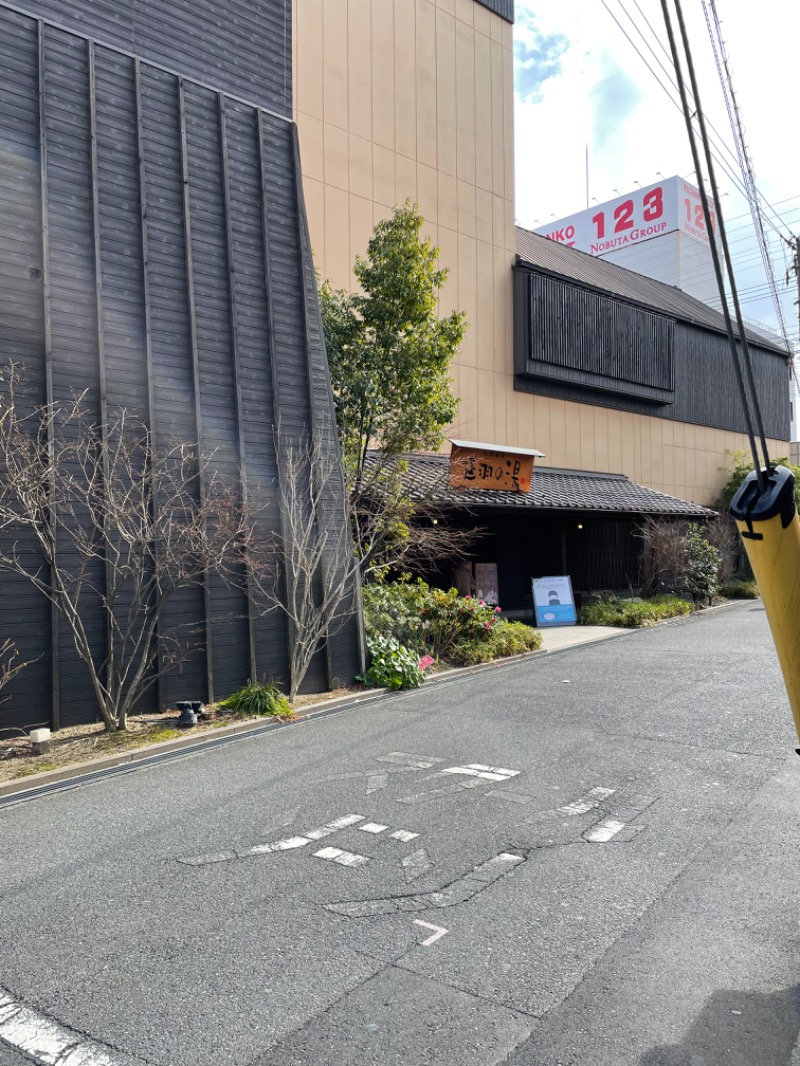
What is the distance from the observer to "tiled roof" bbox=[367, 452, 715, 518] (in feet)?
50.8

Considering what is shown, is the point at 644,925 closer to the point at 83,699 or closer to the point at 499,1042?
the point at 499,1042

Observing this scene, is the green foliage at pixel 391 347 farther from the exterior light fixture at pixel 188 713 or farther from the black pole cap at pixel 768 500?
the black pole cap at pixel 768 500

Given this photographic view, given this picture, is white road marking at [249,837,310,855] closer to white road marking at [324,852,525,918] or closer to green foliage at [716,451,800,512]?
white road marking at [324,852,525,918]

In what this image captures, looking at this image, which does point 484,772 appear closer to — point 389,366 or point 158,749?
point 158,749

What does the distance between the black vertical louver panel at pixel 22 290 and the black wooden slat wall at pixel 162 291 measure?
17 millimetres

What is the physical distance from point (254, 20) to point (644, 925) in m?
12.8

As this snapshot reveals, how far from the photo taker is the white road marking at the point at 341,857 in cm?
476

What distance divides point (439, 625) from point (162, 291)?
6596 millimetres

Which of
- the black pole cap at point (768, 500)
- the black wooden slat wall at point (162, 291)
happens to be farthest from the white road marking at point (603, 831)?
the black wooden slat wall at point (162, 291)

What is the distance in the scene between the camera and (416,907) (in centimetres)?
414

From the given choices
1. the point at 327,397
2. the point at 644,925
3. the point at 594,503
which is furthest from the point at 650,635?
the point at 644,925

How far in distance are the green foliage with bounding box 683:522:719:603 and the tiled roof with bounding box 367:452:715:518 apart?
3.28 ft

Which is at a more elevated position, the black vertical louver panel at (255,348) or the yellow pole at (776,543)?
the black vertical louver panel at (255,348)

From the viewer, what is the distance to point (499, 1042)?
2.97 metres
